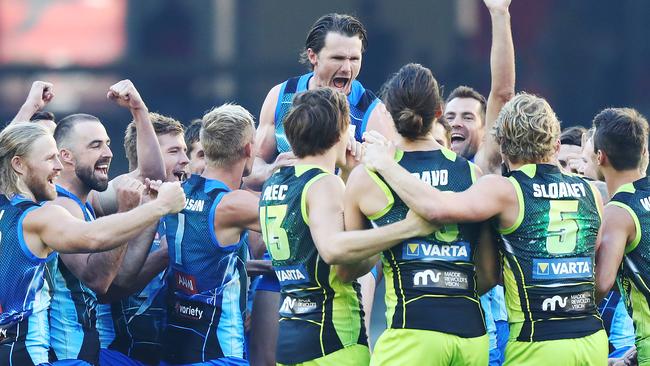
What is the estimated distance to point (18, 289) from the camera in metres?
7.04

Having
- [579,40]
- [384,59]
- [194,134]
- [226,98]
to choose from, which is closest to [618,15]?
[579,40]

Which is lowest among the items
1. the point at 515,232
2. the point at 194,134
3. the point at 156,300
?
the point at 156,300

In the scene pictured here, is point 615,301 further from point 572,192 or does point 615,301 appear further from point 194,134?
point 194,134

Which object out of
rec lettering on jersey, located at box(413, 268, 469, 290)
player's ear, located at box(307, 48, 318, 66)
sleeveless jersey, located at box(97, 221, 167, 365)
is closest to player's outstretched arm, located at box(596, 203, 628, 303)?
rec lettering on jersey, located at box(413, 268, 469, 290)

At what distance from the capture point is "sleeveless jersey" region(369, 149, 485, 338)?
6.42 m

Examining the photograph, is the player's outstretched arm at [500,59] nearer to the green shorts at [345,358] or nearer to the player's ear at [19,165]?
the green shorts at [345,358]

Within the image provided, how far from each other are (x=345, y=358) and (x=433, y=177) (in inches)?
41.1

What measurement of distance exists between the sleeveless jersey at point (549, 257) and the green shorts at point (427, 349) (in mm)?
317

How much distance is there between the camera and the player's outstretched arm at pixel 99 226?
6871 millimetres

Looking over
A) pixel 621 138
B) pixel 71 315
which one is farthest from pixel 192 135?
pixel 621 138

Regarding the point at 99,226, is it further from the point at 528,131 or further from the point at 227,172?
the point at 528,131

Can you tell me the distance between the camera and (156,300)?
27.6 feet

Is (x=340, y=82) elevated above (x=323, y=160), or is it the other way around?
(x=340, y=82)

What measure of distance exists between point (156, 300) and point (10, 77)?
421 inches
